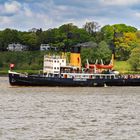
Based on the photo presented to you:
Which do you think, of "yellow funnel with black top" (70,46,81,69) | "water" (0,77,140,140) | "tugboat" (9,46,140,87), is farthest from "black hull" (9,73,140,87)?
"water" (0,77,140,140)

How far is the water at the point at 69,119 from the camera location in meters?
59.3

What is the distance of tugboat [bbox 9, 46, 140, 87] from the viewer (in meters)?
138

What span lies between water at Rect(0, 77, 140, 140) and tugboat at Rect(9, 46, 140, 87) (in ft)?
130

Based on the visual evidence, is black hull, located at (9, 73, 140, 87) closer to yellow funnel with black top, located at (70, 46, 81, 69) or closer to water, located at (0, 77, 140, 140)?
yellow funnel with black top, located at (70, 46, 81, 69)

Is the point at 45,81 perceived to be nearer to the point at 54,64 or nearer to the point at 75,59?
the point at 54,64

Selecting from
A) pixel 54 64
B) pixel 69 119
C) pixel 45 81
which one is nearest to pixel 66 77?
pixel 54 64

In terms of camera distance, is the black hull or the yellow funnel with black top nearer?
the black hull

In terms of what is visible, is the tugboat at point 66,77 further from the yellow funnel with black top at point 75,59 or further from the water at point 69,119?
the water at point 69,119

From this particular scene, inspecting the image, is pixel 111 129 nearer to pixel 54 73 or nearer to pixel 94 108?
pixel 94 108

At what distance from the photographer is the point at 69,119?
70000 mm

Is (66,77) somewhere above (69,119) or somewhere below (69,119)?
above

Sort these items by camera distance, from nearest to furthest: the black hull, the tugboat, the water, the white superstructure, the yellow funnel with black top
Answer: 1. the water
2. the black hull
3. the tugboat
4. the white superstructure
5. the yellow funnel with black top

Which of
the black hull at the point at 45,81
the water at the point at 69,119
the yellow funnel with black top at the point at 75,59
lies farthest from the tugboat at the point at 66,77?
the water at the point at 69,119

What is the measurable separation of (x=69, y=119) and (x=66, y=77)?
6934 cm
